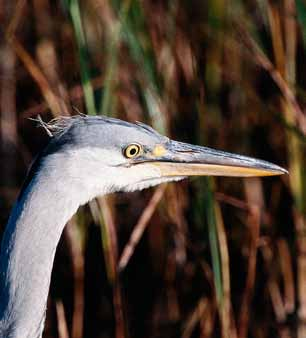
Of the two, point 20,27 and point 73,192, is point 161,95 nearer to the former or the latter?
point 73,192

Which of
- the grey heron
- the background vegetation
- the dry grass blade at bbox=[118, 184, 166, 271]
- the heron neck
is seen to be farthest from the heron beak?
the dry grass blade at bbox=[118, 184, 166, 271]

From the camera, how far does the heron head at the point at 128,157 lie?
97.2 inches

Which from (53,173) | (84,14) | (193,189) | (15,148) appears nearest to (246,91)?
(193,189)

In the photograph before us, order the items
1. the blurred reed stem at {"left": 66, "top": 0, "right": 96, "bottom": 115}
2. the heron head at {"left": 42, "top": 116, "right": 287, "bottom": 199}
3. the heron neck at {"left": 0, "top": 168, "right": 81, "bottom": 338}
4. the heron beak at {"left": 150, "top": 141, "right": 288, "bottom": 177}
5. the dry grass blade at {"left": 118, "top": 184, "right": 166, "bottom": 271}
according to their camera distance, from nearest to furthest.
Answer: the heron neck at {"left": 0, "top": 168, "right": 81, "bottom": 338}
the heron head at {"left": 42, "top": 116, "right": 287, "bottom": 199}
the heron beak at {"left": 150, "top": 141, "right": 288, "bottom": 177}
the blurred reed stem at {"left": 66, "top": 0, "right": 96, "bottom": 115}
the dry grass blade at {"left": 118, "top": 184, "right": 166, "bottom": 271}

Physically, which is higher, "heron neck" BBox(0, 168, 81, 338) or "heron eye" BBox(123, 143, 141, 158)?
"heron eye" BBox(123, 143, 141, 158)

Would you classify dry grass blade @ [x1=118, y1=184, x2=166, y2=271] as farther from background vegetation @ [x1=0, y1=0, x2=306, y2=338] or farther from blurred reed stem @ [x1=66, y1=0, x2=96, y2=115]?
blurred reed stem @ [x1=66, y1=0, x2=96, y2=115]

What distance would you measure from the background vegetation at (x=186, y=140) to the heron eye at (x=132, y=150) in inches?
17.4

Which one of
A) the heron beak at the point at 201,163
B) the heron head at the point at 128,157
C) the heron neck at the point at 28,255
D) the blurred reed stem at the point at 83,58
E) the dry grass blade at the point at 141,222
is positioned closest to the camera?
the heron neck at the point at 28,255

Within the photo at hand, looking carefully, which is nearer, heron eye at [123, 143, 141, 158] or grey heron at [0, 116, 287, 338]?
grey heron at [0, 116, 287, 338]

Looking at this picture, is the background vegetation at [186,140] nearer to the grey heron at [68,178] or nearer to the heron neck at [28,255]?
the grey heron at [68,178]

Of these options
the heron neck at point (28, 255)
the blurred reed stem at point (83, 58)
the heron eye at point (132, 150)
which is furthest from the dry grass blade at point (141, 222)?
the heron neck at point (28, 255)

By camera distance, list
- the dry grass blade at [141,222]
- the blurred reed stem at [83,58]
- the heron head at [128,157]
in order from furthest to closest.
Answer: the dry grass blade at [141,222]
the blurred reed stem at [83,58]
the heron head at [128,157]

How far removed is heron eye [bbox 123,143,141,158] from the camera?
255cm

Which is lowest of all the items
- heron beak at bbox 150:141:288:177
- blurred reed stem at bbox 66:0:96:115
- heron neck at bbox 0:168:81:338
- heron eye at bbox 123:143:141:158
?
heron neck at bbox 0:168:81:338
